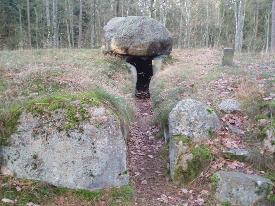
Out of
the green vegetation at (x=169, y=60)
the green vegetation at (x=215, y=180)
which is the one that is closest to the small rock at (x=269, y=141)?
the green vegetation at (x=215, y=180)

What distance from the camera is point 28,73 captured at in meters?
9.78

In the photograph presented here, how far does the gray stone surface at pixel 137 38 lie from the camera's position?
15797mm

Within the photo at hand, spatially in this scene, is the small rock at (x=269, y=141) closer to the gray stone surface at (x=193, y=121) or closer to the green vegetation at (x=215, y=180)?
the gray stone surface at (x=193, y=121)

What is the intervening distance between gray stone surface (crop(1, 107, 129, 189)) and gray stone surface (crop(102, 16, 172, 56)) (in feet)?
30.2

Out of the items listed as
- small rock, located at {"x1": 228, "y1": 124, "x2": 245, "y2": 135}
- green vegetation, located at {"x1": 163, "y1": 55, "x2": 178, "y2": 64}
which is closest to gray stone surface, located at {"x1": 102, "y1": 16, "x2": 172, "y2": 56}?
green vegetation, located at {"x1": 163, "y1": 55, "x2": 178, "y2": 64}

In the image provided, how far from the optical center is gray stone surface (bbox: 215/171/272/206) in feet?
22.3

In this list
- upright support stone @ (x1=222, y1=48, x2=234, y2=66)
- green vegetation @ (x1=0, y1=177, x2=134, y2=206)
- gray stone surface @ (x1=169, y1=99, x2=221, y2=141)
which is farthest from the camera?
upright support stone @ (x1=222, y1=48, x2=234, y2=66)

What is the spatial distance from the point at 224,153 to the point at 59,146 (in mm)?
3495

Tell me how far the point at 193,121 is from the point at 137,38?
8279mm

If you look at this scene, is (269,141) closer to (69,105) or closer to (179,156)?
(179,156)

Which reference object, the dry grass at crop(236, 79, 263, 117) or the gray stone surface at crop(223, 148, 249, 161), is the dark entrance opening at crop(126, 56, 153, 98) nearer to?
the dry grass at crop(236, 79, 263, 117)

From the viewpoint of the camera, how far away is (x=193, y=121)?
8242mm

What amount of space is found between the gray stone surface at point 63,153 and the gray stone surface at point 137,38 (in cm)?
920

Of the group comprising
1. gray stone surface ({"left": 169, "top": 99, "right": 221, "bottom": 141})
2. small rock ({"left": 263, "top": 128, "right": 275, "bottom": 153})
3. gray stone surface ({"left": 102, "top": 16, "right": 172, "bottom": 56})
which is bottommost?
small rock ({"left": 263, "top": 128, "right": 275, "bottom": 153})
